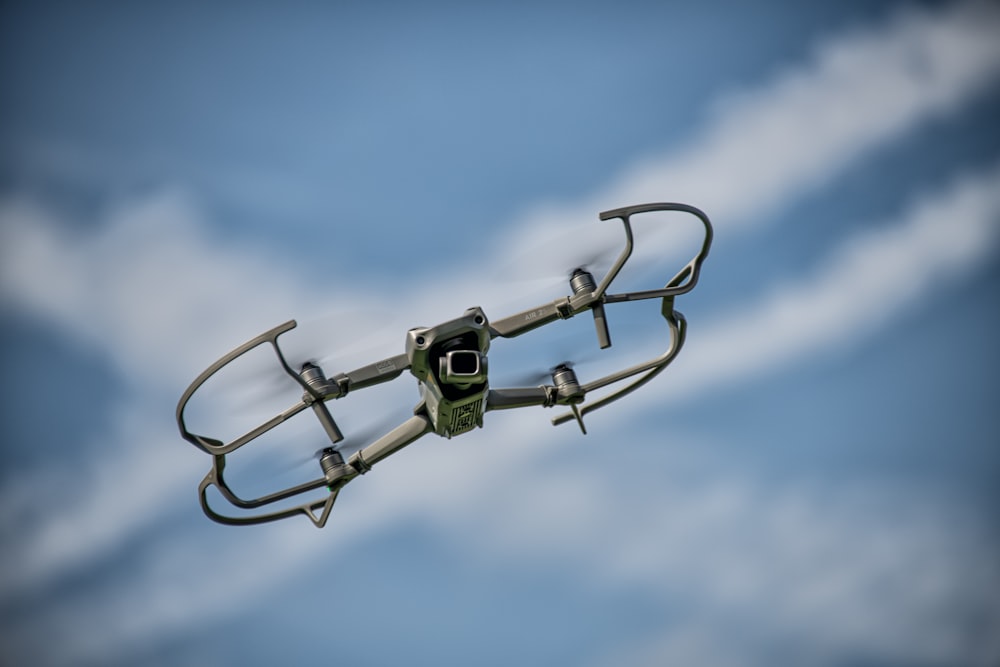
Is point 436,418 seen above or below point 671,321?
below

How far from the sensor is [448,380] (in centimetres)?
1753

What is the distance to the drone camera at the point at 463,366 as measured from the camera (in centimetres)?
1748

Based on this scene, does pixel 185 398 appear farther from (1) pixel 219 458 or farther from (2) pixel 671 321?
(2) pixel 671 321

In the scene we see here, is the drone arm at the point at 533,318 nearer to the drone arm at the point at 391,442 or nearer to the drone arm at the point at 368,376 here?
the drone arm at the point at 368,376

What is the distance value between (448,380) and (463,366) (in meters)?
0.27

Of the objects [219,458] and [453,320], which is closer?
[453,320]

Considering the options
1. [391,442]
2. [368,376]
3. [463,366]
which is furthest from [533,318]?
[391,442]

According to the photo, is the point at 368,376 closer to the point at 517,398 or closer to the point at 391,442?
the point at 391,442

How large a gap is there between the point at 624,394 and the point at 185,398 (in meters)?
6.44

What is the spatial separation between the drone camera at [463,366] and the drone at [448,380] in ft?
0.04

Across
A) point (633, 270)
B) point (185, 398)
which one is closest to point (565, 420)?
point (633, 270)

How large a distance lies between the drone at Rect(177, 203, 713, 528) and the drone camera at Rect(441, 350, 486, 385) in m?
0.01

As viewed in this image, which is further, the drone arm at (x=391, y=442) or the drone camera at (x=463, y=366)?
the drone arm at (x=391, y=442)

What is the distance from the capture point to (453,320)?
17641mm
